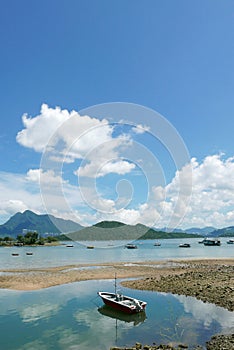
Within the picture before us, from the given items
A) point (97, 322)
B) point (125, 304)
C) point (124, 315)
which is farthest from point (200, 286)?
point (97, 322)

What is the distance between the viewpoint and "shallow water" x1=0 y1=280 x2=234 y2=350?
2014 cm

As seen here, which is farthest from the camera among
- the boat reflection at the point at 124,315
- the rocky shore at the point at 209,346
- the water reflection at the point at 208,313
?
the boat reflection at the point at 124,315

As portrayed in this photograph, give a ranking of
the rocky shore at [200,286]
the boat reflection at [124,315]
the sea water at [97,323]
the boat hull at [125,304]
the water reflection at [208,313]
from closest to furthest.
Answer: the sea water at [97,323] < the water reflection at [208,313] < the boat reflection at [124,315] < the boat hull at [125,304] < the rocky shore at [200,286]

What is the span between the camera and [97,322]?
2459 cm

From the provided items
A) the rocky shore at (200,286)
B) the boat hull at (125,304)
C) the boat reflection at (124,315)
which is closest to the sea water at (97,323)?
the boat reflection at (124,315)

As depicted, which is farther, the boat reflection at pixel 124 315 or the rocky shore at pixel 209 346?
the boat reflection at pixel 124 315

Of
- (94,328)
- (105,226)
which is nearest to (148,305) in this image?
(94,328)

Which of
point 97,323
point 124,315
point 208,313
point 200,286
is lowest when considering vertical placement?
point 97,323

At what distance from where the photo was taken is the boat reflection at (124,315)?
24.7 meters

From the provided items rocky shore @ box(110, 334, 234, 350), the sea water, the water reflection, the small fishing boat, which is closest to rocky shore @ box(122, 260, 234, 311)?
the water reflection

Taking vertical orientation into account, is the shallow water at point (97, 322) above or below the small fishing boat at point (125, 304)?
below

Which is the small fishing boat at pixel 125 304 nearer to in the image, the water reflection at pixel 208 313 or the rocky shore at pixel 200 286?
the water reflection at pixel 208 313

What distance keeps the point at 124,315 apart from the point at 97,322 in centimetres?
276

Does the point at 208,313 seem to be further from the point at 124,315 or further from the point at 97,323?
the point at 97,323
